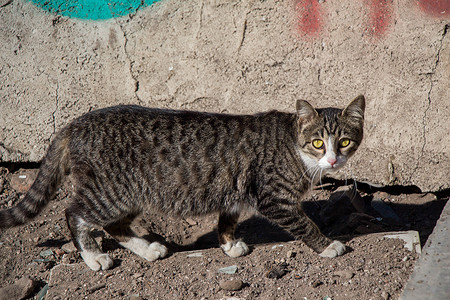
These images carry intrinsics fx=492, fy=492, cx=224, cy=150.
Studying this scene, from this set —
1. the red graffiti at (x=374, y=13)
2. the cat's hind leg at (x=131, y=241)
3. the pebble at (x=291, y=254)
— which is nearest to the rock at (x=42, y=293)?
the cat's hind leg at (x=131, y=241)

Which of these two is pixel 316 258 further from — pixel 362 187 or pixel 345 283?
pixel 362 187

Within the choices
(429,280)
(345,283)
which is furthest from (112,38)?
(429,280)

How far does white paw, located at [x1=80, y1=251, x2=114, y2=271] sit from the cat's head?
5.85 feet

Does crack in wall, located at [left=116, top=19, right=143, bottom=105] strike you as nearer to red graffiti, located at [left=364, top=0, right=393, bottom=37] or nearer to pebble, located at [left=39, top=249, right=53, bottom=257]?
pebble, located at [left=39, top=249, right=53, bottom=257]

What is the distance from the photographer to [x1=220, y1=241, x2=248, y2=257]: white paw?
13.4 ft

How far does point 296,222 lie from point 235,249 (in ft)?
1.87

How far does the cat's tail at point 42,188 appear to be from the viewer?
397 centimetres

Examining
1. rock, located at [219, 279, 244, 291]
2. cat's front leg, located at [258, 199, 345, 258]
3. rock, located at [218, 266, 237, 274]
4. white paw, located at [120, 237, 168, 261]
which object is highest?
cat's front leg, located at [258, 199, 345, 258]

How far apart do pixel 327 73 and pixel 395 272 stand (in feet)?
7.00

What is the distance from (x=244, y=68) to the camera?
16.3ft

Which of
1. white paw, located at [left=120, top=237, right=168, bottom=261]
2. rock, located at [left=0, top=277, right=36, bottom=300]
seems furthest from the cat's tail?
white paw, located at [left=120, top=237, right=168, bottom=261]

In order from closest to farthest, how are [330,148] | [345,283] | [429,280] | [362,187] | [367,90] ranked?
[429,280], [345,283], [330,148], [367,90], [362,187]

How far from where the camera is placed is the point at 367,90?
479 cm

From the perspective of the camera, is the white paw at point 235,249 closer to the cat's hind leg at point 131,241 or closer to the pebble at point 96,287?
the cat's hind leg at point 131,241
